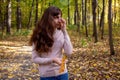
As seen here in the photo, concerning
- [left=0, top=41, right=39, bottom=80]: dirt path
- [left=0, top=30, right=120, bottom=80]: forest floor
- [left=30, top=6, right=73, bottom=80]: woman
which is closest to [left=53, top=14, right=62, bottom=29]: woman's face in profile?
[left=30, top=6, right=73, bottom=80]: woman

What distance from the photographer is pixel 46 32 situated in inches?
158

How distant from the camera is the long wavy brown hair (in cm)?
401

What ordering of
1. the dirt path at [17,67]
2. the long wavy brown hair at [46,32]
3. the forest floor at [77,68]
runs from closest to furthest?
the long wavy brown hair at [46,32] < the forest floor at [77,68] < the dirt path at [17,67]

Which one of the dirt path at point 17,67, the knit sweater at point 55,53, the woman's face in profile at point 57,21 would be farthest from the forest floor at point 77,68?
the woman's face in profile at point 57,21

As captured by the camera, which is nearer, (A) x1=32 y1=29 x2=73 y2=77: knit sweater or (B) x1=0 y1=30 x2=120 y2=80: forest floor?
(A) x1=32 y1=29 x2=73 y2=77: knit sweater

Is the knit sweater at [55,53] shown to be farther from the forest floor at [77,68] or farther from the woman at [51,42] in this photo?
the forest floor at [77,68]

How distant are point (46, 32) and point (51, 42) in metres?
0.16

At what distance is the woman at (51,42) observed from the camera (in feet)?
13.2

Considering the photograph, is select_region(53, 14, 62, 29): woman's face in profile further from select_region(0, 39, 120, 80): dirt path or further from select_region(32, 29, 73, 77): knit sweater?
select_region(0, 39, 120, 80): dirt path

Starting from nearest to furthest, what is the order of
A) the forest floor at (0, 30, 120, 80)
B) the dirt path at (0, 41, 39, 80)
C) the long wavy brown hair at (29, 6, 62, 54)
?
the long wavy brown hair at (29, 6, 62, 54), the forest floor at (0, 30, 120, 80), the dirt path at (0, 41, 39, 80)

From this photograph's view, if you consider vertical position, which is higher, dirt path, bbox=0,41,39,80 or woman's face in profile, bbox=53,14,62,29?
woman's face in profile, bbox=53,14,62,29

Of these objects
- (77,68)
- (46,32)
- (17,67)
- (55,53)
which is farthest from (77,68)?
(46,32)

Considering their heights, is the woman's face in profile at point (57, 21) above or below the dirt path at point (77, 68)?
above

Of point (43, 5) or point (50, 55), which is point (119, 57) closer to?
point (50, 55)
